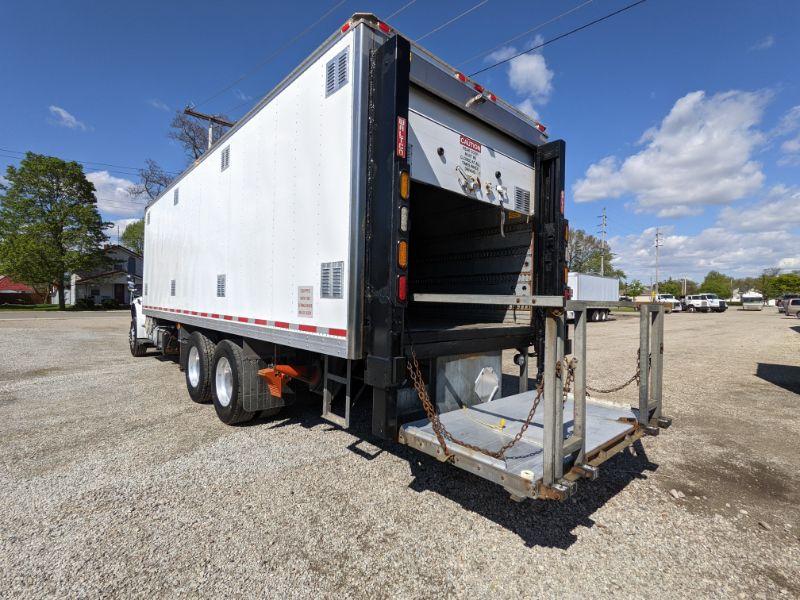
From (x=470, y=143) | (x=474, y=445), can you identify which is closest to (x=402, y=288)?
(x=474, y=445)

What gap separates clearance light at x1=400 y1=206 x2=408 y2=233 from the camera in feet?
9.86

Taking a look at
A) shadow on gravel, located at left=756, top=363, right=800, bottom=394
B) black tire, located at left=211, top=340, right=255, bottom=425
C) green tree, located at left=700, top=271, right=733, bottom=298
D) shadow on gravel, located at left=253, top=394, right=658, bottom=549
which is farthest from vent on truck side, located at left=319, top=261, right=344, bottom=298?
green tree, located at left=700, top=271, right=733, bottom=298

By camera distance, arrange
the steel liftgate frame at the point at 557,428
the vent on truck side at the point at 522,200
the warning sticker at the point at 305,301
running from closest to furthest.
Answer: the steel liftgate frame at the point at 557,428
the warning sticker at the point at 305,301
the vent on truck side at the point at 522,200

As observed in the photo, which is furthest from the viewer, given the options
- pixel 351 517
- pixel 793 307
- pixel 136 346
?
pixel 793 307

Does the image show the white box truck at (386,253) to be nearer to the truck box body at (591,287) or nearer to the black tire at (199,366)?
the black tire at (199,366)

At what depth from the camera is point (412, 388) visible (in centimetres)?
361

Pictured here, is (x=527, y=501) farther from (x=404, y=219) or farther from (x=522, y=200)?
(x=522, y=200)

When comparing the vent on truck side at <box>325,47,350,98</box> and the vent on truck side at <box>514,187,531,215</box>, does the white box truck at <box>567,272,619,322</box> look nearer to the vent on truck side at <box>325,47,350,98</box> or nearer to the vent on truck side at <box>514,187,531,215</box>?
the vent on truck side at <box>514,187,531,215</box>

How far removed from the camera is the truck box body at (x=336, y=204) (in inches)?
127

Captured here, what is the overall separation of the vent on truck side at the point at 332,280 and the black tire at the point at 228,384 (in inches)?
78.8

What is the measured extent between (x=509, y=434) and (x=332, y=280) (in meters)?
1.90

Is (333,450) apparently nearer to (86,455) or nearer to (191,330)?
(86,455)

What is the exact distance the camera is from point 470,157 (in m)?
4.05

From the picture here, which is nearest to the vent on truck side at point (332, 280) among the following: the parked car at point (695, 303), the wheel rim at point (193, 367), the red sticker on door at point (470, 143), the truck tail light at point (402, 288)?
the truck tail light at point (402, 288)
